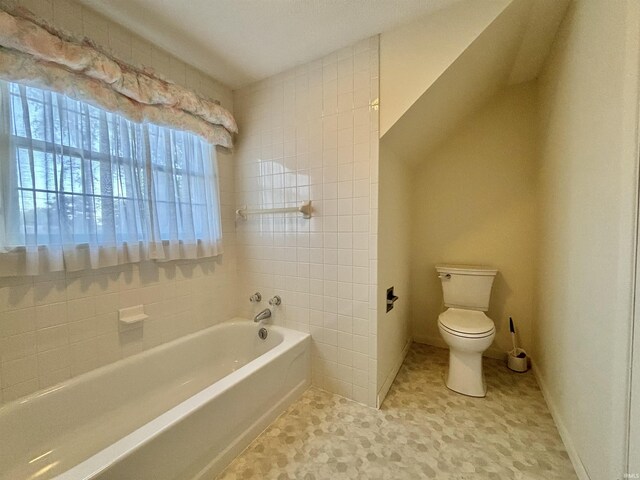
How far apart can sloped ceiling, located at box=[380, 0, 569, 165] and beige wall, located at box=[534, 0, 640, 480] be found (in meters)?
0.13

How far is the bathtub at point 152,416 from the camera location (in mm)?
975

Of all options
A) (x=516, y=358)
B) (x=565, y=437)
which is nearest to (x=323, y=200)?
(x=565, y=437)

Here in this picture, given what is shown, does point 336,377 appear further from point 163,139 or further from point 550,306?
point 163,139

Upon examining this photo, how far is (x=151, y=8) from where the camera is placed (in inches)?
52.5

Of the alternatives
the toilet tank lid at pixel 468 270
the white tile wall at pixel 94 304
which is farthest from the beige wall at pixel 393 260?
the white tile wall at pixel 94 304

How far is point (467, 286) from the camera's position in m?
2.11

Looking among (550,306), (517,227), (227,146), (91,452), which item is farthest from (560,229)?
(91,452)

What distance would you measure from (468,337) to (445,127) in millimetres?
1604

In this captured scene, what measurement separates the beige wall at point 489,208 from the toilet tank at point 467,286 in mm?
227

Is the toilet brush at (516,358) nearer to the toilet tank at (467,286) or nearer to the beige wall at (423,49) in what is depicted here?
the toilet tank at (467,286)

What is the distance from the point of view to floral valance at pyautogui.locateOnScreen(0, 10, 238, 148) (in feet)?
3.50

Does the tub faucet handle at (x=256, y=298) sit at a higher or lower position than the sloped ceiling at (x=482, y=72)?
lower

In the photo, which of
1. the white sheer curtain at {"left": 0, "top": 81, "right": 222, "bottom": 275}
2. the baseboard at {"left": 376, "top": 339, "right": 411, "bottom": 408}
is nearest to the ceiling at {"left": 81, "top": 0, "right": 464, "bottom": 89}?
the white sheer curtain at {"left": 0, "top": 81, "right": 222, "bottom": 275}

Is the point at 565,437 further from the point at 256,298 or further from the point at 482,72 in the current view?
the point at 482,72
